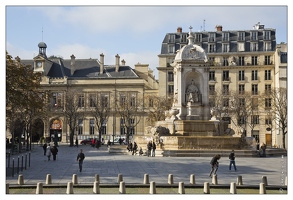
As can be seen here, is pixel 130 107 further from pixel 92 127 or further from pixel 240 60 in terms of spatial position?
pixel 240 60

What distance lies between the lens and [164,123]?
49281 mm

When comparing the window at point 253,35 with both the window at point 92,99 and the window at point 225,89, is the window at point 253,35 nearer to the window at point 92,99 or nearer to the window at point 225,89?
the window at point 225,89

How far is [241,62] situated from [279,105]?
974 inches

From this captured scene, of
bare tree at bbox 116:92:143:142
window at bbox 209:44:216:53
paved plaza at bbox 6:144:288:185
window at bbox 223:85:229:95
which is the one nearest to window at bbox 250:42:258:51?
window at bbox 209:44:216:53

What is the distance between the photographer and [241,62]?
96.8m

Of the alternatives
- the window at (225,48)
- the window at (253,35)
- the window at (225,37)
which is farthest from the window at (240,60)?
the window at (225,37)

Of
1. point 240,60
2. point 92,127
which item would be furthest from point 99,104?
point 240,60

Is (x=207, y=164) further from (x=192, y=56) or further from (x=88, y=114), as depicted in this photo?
(x=88, y=114)

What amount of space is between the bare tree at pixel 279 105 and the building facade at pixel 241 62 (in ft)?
19.5

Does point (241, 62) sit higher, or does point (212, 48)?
point (212, 48)

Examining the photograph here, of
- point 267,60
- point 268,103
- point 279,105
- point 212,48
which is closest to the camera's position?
point 279,105

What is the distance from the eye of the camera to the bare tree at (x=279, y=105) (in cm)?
7035

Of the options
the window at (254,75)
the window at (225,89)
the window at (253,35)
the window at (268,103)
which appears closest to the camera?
the window at (268,103)
